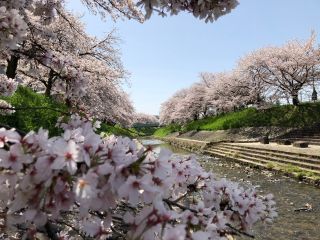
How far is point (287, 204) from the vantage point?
12.3 metres

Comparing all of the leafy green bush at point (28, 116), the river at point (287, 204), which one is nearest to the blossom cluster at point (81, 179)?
the river at point (287, 204)

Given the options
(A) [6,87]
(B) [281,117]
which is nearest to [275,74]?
(B) [281,117]

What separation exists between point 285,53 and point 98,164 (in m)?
45.5

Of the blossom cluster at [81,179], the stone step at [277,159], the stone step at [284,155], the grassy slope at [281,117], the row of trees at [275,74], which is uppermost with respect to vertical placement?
the row of trees at [275,74]

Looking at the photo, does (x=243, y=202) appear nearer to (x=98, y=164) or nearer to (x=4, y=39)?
(x=98, y=164)

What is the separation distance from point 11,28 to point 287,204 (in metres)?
11.1

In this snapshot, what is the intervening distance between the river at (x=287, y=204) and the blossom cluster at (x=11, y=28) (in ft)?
6.01

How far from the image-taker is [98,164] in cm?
158

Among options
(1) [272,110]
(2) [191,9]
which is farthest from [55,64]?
(1) [272,110]

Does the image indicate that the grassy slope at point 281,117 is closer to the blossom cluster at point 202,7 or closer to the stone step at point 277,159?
the stone step at point 277,159

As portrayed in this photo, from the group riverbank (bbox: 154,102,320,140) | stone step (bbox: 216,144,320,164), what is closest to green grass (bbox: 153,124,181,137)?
riverbank (bbox: 154,102,320,140)

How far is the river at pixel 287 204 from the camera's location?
29.7 feet

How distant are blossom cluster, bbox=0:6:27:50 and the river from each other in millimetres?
1833

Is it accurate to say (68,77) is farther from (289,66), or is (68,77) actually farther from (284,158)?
(289,66)
